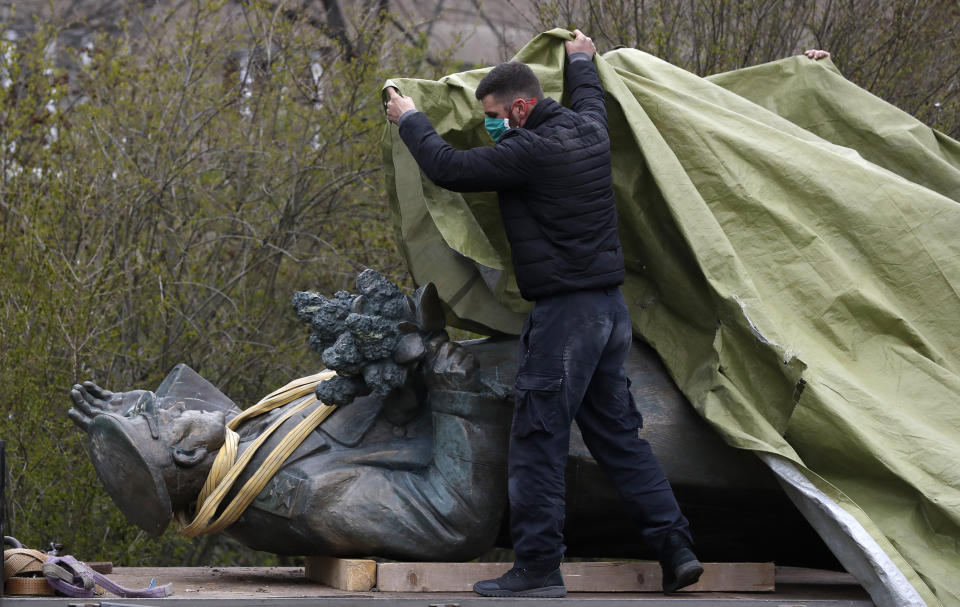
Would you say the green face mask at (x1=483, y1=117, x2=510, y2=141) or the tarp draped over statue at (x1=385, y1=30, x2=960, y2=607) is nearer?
the tarp draped over statue at (x1=385, y1=30, x2=960, y2=607)

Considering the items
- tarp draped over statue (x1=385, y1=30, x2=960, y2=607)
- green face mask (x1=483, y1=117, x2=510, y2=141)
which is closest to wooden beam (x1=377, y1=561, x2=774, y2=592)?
tarp draped over statue (x1=385, y1=30, x2=960, y2=607)

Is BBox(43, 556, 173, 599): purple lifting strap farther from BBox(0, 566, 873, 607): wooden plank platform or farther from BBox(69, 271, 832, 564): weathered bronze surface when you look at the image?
BBox(69, 271, 832, 564): weathered bronze surface

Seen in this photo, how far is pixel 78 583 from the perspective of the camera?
3.62m

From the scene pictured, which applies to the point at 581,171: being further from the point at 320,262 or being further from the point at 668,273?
the point at 320,262

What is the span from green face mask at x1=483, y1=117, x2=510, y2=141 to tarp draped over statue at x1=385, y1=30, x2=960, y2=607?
10 centimetres

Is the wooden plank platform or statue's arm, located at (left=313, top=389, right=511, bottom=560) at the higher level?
statue's arm, located at (left=313, top=389, right=511, bottom=560)

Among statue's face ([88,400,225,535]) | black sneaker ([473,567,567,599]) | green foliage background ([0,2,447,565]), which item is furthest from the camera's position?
green foliage background ([0,2,447,565])

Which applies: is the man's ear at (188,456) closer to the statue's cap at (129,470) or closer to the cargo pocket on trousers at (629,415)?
the statue's cap at (129,470)

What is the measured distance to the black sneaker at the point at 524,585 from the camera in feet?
12.1

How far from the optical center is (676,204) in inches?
157

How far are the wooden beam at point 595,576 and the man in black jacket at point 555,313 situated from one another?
0.15m

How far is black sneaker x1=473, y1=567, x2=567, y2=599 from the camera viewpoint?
3.70 metres

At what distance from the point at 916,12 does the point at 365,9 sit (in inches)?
136

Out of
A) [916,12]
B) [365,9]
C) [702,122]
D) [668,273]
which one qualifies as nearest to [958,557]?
[668,273]
